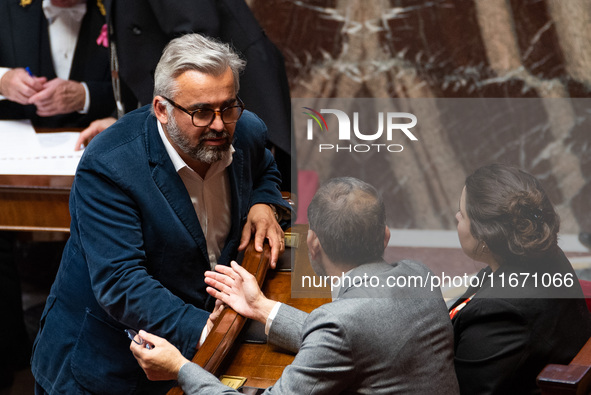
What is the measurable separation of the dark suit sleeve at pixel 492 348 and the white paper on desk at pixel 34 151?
1517 mm

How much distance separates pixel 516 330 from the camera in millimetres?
1696

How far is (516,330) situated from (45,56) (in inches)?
94.2

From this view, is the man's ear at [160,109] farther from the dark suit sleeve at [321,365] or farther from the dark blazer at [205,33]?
the dark blazer at [205,33]

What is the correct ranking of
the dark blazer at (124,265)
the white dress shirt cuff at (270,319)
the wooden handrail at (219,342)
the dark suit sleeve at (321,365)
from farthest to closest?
1. the dark blazer at (124,265)
2. the white dress shirt cuff at (270,319)
3. the wooden handrail at (219,342)
4. the dark suit sleeve at (321,365)

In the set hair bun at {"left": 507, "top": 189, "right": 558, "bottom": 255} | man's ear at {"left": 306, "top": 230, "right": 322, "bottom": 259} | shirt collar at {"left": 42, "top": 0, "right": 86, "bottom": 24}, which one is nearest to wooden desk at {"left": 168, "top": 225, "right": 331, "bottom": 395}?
man's ear at {"left": 306, "top": 230, "right": 322, "bottom": 259}

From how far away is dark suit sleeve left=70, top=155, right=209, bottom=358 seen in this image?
5.69 ft

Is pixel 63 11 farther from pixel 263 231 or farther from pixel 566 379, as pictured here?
pixel 566 379

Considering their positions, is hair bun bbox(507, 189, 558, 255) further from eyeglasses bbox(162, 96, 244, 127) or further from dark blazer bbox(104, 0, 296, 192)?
dark blazer bbox(104, 0, 296, 192)

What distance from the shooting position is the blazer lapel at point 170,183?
6.13 ft

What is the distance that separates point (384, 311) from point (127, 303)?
0.64 meters

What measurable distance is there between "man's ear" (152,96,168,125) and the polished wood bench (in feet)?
3.48

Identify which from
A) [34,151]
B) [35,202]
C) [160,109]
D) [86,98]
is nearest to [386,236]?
[160,109]

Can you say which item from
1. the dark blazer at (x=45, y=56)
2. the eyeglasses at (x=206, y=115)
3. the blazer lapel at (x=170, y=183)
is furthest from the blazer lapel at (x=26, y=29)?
the eyeglasses at (x=206, y=115)

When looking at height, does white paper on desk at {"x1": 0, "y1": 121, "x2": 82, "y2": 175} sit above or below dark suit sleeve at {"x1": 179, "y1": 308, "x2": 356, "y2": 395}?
below
